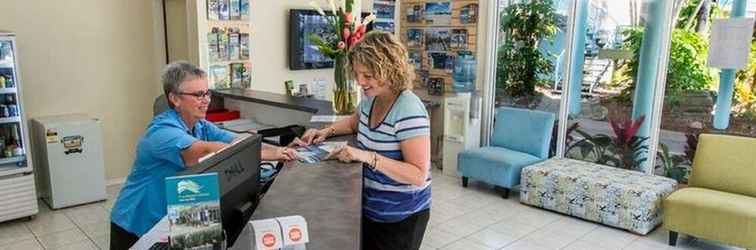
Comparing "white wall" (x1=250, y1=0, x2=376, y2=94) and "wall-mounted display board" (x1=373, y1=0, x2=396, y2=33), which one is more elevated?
"wall-mounted display board" (x1=373, y1=0, x2=396, y2=33)

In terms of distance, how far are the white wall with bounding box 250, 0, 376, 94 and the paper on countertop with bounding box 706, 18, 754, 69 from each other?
11.6ft

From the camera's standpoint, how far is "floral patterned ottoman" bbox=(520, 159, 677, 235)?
13.7ft

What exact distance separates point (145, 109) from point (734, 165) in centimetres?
545

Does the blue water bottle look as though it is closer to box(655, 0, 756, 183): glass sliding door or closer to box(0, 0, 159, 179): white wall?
box(655, 0, 756, 183): glass sliding door

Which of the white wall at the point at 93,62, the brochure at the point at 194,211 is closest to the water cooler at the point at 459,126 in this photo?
the white wall at the point at 93,62

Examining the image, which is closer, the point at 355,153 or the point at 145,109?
the point at 355,153

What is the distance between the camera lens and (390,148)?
173cm

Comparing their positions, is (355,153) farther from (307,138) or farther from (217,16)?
(217,16)

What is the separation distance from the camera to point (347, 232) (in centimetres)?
140

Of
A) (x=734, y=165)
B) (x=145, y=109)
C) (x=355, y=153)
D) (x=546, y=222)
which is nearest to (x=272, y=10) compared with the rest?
(x=145, y=109)

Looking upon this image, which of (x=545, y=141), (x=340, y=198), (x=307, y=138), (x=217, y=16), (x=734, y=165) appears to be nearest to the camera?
(x=340, y=198)

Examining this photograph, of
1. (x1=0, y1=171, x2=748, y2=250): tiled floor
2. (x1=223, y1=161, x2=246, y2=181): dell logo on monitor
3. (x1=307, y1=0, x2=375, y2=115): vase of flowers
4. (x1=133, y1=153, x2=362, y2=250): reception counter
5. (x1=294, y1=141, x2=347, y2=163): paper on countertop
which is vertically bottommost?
(x1=0, y1=171, x2=748, y2=250): tiled floor

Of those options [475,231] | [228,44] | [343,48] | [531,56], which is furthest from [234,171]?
[531,56]

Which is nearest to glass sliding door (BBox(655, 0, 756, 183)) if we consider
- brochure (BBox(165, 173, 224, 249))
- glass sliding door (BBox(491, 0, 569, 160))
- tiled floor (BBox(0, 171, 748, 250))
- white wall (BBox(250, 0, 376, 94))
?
tiled floor (BBox(0, 171, 748, 250))
